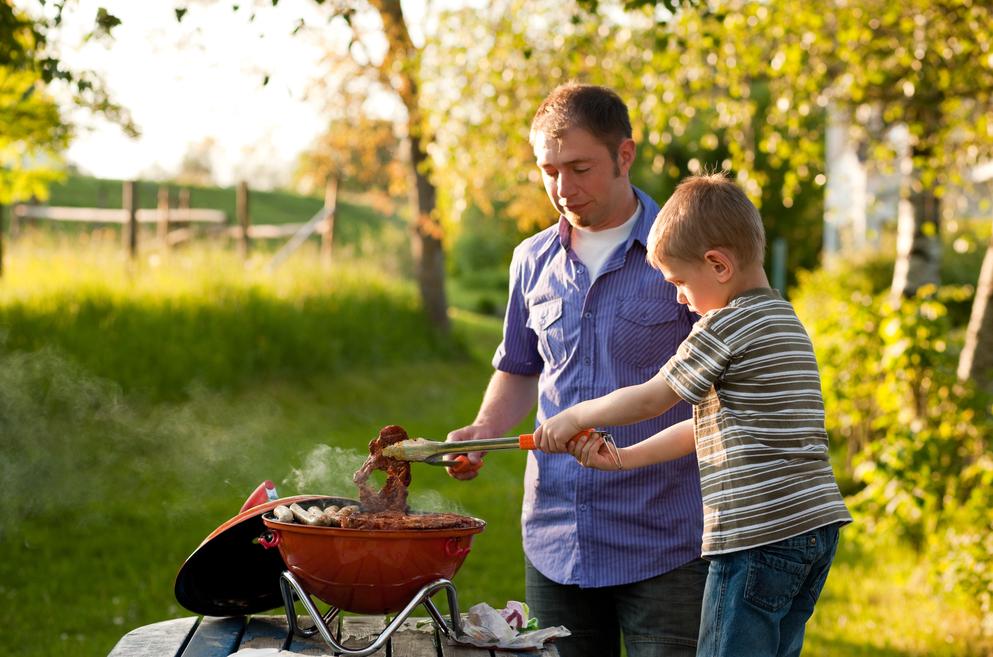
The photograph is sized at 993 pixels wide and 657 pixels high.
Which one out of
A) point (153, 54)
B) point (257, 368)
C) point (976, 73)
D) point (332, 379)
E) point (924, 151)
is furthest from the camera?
point (332, 379)

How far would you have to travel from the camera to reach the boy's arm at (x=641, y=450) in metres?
2.57

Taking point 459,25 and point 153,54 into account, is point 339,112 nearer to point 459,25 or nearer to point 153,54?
point 459,25

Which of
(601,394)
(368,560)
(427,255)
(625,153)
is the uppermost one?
(625,153)

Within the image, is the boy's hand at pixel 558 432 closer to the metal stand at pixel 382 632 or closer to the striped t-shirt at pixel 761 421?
the striped t-shirt at pixel 761 421

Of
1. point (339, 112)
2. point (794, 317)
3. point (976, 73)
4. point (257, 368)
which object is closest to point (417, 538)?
point (794, 317)

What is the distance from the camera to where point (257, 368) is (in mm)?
11688

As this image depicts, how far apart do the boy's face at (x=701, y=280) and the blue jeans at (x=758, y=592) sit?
0.50 meters

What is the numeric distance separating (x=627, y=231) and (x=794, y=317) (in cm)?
67

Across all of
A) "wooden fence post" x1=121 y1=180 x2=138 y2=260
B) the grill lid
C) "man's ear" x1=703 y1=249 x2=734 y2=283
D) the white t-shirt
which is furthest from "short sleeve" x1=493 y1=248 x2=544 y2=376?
"wooden fence post" x1=121 y1=180 x2=138 y2=260

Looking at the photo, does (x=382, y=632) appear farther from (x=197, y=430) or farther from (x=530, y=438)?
(x=197, y=430)

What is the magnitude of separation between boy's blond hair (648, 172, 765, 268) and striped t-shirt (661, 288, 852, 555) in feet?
0.37

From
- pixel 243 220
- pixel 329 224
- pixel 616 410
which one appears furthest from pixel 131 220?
pixel 616 410

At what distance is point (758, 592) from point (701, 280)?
63 centimetres

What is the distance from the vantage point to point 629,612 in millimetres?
2949
